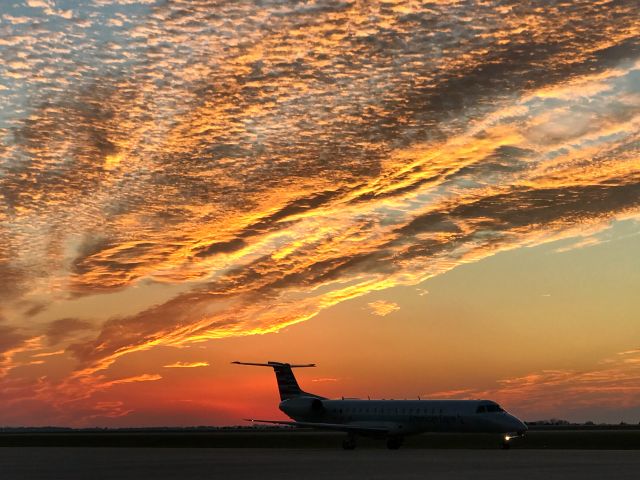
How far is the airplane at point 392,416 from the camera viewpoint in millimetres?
58969

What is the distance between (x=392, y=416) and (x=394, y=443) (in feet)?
8.05

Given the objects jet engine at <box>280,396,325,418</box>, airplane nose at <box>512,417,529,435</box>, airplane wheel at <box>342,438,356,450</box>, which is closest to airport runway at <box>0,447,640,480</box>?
airplane nose at <box>512,417,529,435</box>

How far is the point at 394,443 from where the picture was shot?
64000 millimetres

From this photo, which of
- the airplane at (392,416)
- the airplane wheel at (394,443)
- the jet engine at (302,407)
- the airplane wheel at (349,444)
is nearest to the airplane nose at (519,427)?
the airplane at (392,416)

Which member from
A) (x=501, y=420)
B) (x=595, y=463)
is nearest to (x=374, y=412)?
(x=501, y=420)

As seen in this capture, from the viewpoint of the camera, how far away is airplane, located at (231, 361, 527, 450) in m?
59.0

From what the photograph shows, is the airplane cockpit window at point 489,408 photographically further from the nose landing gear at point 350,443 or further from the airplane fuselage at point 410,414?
the nose landing gear at point 350,443

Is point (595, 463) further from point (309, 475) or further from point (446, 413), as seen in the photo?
point (446, 413)

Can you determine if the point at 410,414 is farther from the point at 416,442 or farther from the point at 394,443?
the point at 416,442

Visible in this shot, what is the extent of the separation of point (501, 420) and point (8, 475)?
3499 cm

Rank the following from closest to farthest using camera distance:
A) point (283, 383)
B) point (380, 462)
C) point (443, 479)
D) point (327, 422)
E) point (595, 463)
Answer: point (443, 479), point (595, 463), point (380, 462), point (327, 422), point (283, 383)

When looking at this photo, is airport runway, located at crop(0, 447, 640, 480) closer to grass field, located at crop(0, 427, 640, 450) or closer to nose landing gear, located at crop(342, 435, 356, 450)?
nose landing gear, located at crop(342, 435, 356, 450)

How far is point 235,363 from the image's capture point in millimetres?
77312

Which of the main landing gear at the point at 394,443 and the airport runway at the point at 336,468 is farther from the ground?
the main landing gear at the point at 394,443
